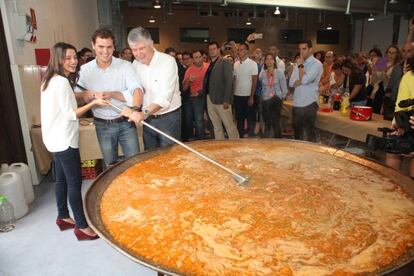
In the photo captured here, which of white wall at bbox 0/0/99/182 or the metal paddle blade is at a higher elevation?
Answer: white wall at bbox 0/0/99/182

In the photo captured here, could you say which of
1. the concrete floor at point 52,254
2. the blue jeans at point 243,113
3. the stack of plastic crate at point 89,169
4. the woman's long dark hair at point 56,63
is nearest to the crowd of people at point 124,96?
the woman's long dark hair at point 56,63

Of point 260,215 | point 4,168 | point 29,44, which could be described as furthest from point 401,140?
point 29,44

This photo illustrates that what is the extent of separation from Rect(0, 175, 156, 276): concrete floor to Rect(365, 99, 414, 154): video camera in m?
1.84

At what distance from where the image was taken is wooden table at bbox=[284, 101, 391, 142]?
3264mm

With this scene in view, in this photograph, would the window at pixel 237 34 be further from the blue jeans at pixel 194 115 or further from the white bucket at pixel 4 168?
the white bucket at pixel 4 168

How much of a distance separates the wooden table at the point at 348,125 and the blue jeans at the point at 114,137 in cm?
239

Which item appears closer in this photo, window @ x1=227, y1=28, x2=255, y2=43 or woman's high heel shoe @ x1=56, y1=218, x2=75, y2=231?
woman's high heel shoe @ x1=56, y1=218, x2=75, y2=231

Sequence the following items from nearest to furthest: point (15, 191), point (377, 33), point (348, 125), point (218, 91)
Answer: point (15, 191) → point (348, 125) → point (218, 91) → point (377, 33)

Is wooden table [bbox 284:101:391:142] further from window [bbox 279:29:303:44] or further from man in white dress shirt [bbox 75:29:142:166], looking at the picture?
window [bbox 279:29:303:44]

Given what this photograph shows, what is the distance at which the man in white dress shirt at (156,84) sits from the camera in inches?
89.2

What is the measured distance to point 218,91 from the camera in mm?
4203

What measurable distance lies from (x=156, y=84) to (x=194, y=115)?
6.99 ft

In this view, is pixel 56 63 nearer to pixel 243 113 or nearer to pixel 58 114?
pixel 58 114

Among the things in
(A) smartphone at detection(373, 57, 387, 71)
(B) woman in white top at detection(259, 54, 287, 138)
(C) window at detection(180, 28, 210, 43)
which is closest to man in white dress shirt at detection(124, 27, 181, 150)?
(B) woman in white top at detection(259, 54, 287, 138)
